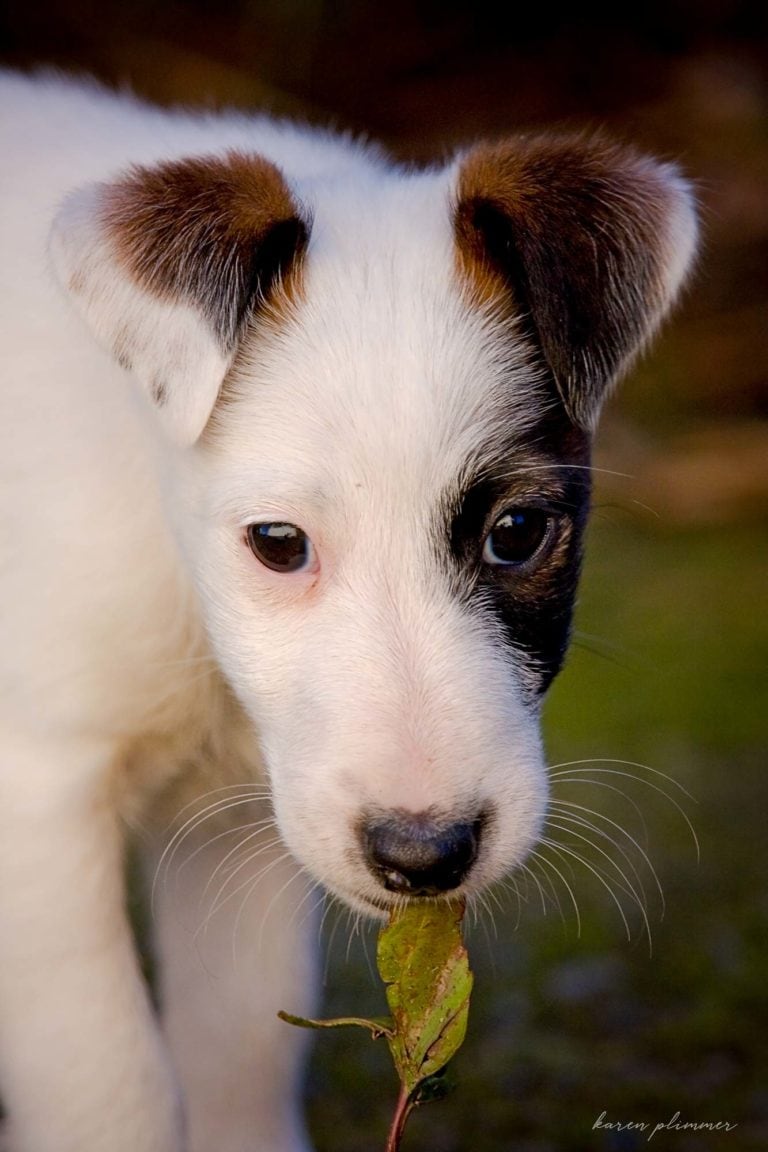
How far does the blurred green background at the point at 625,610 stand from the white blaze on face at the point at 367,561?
40 cm

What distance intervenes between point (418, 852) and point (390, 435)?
63 centimetres

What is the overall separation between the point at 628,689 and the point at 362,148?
10.6 ft

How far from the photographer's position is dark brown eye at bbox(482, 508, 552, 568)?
251cm

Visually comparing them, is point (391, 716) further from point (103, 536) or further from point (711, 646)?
point (711, 646)

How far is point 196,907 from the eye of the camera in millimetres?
3195

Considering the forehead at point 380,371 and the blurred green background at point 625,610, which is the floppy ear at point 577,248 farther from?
the blurred green background at point 625,610

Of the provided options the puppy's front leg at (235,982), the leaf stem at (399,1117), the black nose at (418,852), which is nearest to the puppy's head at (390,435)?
the black nose at (418,852)

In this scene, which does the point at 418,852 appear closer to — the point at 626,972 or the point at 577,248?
the point at 577,248

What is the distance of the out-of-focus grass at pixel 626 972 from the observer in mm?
3322

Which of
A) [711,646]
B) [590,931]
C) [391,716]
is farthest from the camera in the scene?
[711,646]

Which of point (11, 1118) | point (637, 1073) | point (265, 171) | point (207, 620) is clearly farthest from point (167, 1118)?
point (265, 171)

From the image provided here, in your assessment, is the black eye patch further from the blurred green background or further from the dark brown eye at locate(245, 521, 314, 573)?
the blurred green background

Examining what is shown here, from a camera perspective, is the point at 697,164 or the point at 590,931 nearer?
the point at 590,931

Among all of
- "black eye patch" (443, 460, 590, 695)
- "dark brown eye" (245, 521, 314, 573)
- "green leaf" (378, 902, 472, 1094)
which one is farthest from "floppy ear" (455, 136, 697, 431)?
"green leaf" (378, 902, 472, 1094)
